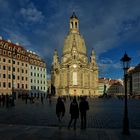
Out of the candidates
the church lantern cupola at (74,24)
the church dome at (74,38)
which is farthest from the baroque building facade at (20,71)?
the church lantern cupola at (74,24)

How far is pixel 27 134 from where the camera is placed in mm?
15672

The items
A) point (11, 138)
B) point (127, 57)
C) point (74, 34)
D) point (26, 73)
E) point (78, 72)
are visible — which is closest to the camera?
point (11, 138)

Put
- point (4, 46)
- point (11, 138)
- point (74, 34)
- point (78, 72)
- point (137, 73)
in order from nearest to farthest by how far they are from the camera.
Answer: point (11, 138) < point (4, 46) < point (78, 72) < point (74, 34) < point (137, 73)

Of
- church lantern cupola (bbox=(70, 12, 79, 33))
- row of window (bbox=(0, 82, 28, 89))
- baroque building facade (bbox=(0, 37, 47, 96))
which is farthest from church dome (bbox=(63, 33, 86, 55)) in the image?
row of window (bbox=(0, 82, 28, 89))

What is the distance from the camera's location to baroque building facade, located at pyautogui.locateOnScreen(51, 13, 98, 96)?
13275 cm

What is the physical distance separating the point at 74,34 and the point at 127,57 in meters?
129

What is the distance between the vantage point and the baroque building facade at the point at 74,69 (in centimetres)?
13275

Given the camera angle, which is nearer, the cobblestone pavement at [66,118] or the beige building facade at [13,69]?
the cobblestone pavement at [66,118]

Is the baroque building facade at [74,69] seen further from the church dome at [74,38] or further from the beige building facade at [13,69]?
the beige building facade at [13,69]

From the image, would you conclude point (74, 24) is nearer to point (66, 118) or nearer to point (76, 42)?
point (76, 42)

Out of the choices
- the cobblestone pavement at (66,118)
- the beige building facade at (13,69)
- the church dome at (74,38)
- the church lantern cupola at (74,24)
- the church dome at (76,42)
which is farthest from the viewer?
the church lantern cupola at (74,24)

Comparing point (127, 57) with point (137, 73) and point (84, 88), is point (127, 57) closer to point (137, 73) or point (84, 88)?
point (84, 88)

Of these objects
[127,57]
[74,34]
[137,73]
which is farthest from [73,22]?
[127,57]

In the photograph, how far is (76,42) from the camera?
468 feet
